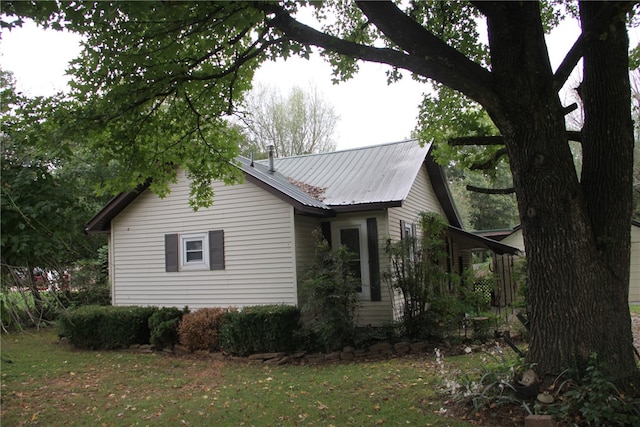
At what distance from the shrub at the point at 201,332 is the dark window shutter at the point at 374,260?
3393 millimetres

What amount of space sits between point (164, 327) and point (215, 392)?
159 inches

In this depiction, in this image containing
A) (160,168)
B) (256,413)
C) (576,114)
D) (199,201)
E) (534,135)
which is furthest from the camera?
(576,114)

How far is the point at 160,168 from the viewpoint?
8.16 m

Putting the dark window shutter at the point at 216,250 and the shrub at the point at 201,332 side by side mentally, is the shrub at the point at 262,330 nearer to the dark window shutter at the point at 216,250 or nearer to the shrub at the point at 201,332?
the shrub at the point at 201,332

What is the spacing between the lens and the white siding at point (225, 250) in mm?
11266

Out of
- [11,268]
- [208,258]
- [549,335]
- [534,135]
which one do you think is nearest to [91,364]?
[208,258]

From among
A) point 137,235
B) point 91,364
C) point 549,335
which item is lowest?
point 91,364

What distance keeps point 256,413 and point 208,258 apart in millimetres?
6590

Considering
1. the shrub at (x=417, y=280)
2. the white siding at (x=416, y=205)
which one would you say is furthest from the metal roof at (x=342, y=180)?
the shrub at (x=417, y=280)

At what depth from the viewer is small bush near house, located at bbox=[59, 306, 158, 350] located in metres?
11.3

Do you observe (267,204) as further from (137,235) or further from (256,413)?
(256,413)

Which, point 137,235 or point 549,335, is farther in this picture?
point 137,235

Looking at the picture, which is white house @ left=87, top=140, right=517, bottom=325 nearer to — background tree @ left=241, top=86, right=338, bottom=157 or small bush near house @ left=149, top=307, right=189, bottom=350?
small bush near house @ left=149, top=307, right=189, bottom=350

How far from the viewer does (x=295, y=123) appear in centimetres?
3231
